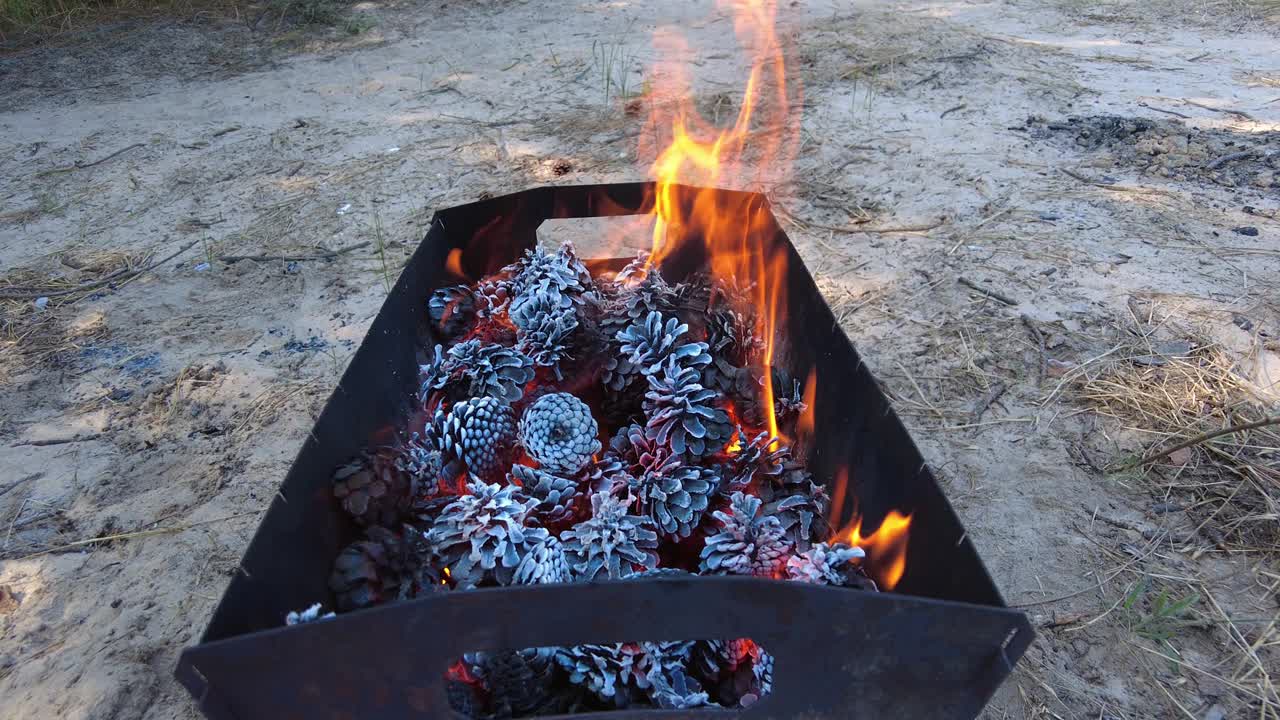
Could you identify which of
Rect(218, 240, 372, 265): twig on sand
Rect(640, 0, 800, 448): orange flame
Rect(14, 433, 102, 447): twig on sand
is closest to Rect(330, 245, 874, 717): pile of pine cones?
Rect(640, 0, 800, 448): orange flame

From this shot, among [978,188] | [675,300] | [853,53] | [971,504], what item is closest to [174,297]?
[675,300]

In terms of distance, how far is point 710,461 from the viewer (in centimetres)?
177

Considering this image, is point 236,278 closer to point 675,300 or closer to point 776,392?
point 675,300

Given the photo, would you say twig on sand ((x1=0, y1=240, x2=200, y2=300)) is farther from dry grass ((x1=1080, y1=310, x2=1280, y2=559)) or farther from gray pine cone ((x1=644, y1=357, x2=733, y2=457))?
dry grass ((x1=1080, y1=310, x2=1280, y2=559))

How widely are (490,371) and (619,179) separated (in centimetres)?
309

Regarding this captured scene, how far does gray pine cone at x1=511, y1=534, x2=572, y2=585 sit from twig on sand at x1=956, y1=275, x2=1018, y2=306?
9.51 ft

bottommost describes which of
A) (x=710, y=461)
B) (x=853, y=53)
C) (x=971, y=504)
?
(x=971, y=504)

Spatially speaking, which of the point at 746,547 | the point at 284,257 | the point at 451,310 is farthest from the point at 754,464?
the point at 284,257

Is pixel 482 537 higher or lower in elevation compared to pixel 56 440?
higher

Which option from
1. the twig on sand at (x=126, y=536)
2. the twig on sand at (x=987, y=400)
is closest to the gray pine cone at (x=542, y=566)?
the twig on sand at (x=126, y=536)

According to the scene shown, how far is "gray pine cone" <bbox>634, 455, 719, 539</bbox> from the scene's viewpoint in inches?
62.6

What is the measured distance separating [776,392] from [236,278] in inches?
133

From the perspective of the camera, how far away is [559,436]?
5.65 ft

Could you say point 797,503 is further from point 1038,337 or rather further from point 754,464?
point 1038,337
